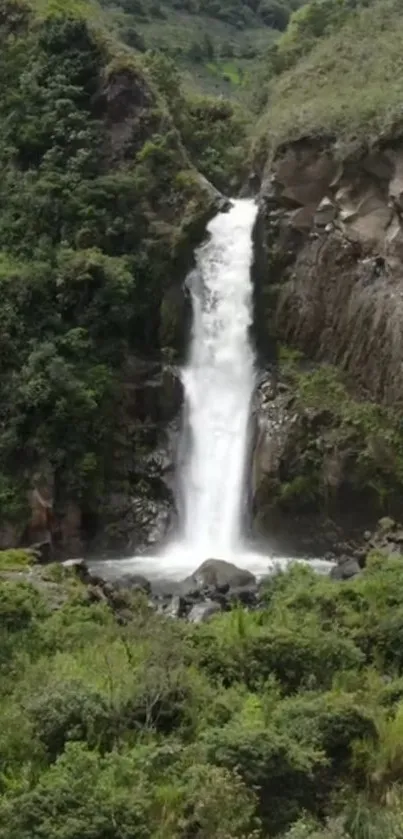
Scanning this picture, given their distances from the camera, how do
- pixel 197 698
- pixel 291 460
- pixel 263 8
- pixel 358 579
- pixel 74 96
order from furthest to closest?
pixel 263 8
pixel 74 96
pixel 291 460
pixel 358 579
pixel 197 698

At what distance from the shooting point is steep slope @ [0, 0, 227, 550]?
2708 cm

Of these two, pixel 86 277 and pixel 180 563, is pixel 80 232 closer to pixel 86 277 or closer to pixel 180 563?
pixel 86 277

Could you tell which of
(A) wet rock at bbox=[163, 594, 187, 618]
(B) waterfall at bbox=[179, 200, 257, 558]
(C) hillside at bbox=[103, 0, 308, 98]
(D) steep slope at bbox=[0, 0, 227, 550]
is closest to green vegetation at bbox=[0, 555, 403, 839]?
(A) wet rock at bbox=[163, 594, 187, 618]

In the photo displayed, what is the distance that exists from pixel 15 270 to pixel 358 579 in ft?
53.0

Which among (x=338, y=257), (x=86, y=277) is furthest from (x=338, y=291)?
(x=86, y=277)

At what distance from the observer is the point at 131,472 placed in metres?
28.4

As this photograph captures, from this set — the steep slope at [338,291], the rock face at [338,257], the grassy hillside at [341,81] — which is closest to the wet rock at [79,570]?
the steep slope at [338,291]

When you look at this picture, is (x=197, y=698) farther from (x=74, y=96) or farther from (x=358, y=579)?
(x=74, y=96)

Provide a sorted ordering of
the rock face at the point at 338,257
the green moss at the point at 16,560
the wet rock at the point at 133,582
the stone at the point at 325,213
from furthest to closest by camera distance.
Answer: the stone at the point at 325,213 < the rock face at the point at 338,257 < the wet rock at the point at 133,582 < the green moss at the point at 16,560

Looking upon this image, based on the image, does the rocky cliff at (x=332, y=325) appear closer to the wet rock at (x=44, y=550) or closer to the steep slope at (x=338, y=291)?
the steep slope at (x=338, y=291)

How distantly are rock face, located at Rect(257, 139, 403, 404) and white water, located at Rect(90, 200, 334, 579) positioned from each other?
0.89 metres

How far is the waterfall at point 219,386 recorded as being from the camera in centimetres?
2755

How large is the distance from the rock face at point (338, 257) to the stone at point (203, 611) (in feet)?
34.3

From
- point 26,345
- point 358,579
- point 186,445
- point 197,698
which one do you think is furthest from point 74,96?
point 197,698
